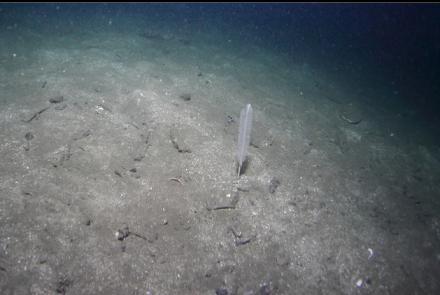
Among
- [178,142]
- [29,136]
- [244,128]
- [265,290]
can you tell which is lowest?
[265,290]

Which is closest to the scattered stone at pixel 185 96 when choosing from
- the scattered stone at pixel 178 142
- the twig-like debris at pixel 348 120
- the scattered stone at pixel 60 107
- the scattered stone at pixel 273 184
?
the scattered stone at pixel 178 142

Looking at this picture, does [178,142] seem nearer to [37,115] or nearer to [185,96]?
[185,96]

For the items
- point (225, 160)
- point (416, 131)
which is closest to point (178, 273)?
point (225, 160)

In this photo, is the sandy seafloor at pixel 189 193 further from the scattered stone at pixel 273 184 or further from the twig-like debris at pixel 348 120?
the twig-like debris at pixel 348 120

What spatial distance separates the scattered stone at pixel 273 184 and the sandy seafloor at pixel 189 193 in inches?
1.1

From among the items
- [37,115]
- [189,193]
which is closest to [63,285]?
[189,193]

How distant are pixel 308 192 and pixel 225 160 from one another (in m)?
1.89

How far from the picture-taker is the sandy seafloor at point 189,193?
3547mm

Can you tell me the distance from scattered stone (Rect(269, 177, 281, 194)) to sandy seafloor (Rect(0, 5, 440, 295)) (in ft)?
0.09

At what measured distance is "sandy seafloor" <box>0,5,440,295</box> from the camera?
3.55 m

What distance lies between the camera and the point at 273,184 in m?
5.21

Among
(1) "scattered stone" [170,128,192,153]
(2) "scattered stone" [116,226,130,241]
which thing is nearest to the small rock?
(2) "scattered stone" [116,226,130,241]

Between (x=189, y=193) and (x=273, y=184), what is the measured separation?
1.78 metres

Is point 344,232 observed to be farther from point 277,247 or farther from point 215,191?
point 215,191
